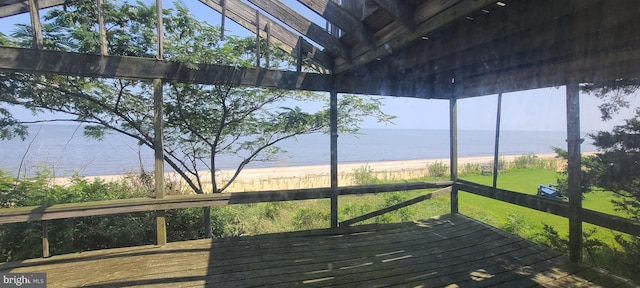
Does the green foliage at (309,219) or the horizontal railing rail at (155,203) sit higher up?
the horizontal railing rail at (155,203)

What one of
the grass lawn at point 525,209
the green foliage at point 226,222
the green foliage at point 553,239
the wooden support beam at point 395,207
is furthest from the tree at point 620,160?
the green foliage at point 226,222

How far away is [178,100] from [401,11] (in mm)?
3010

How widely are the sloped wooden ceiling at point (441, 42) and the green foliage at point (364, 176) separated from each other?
11.8ft

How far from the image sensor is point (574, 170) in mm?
2678

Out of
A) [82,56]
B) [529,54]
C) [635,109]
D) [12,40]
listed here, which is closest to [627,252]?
[635,109]

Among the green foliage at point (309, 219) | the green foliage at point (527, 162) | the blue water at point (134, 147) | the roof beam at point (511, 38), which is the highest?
the roof beam at point (511, 38)

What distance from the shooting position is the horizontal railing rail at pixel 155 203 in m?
2.50

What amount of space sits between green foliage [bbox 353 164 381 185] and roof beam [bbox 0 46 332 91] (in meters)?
4.11

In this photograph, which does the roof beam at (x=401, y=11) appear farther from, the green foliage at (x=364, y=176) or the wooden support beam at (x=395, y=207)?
the green foliage at (x=364, y=176)

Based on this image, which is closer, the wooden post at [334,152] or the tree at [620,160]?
the tree at [620,160]

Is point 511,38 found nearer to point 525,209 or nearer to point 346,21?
point 346,21

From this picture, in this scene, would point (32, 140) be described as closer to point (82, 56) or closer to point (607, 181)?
point (82, 56)

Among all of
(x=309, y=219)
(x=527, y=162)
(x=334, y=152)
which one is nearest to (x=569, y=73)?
(x=527, y=162)

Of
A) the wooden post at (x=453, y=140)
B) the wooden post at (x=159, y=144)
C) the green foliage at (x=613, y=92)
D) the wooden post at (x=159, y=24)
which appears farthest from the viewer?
the wooden post at (x=453, y=140)
